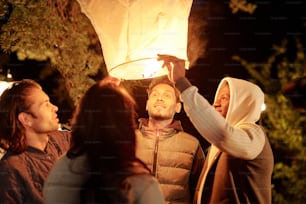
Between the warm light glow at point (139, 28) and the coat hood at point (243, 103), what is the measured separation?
38 centimetres

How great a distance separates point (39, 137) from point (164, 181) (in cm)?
→ 88

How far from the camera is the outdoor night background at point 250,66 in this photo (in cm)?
489

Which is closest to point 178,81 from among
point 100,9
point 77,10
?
point 100,9

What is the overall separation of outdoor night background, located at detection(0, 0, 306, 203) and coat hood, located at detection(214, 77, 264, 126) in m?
1.56

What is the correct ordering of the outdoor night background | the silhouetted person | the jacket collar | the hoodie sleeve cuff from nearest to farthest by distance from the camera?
the silhouetted person, the hoodie sleeve cuff, the jacket collar, the outdoor night background

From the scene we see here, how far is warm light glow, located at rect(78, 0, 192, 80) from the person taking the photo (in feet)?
10.4

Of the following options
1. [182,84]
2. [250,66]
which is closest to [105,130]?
[182,84]

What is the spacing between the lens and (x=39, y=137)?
324cm

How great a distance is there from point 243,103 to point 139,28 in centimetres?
76

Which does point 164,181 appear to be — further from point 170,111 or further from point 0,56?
point 0,56

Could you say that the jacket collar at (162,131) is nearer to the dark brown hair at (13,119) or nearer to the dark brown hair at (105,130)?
the dark brown hair at (13,119)

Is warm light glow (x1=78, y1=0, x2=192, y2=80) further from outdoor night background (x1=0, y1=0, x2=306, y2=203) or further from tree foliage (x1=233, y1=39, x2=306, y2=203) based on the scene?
tree foliage (x1=233, y1=39, x2=306, y2=203)

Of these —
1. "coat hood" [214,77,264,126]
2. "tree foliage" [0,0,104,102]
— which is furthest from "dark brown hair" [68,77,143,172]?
"tree foliage" [0,0,104,102]

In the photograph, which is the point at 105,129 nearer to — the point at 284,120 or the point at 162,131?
the point at 162,131
